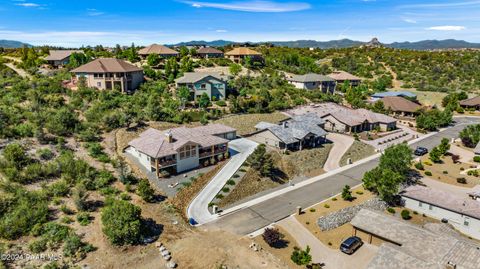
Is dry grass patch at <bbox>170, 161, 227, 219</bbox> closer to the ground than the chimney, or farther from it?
closer to the ground

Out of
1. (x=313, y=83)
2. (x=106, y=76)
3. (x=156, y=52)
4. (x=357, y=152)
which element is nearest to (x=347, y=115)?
(x=357, y=152)

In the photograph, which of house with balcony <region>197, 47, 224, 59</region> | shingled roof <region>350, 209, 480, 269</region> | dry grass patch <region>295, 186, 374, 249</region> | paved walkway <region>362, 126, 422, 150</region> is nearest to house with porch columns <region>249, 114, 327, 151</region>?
paved walkway <region>362, 126, 422, 150</region>

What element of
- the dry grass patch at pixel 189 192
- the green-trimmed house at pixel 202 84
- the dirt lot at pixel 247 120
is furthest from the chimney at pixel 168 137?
the green-trimmed house at pixel 202 84

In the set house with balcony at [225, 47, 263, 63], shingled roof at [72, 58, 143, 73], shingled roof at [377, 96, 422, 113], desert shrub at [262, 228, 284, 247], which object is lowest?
desert shrub at [262, 228, 284, 247]

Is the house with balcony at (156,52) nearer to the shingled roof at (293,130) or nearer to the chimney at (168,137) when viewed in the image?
the shingled roof at (293,130)

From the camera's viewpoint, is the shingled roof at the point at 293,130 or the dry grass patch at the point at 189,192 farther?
the shingled roof at the point at 293,130

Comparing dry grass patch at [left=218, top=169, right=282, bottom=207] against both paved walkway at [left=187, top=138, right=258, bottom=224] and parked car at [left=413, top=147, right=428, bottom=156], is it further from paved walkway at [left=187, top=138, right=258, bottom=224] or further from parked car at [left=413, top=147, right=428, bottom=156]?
parked car at [left=413, top=147, right=428, bottom=156]
